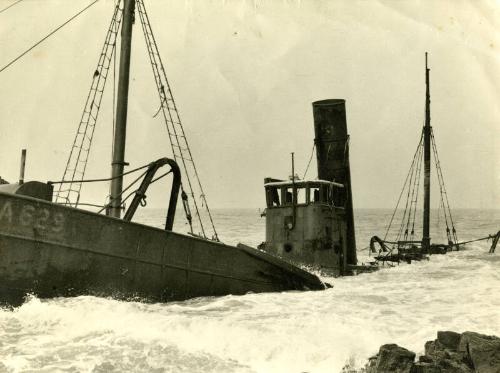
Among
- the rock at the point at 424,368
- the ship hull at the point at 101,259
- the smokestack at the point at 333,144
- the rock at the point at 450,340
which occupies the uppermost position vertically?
the smokestack at the point at 333,144

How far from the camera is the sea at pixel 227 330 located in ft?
18.3

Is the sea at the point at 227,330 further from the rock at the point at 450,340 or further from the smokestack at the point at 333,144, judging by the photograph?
the smokestack at the point at 333,144

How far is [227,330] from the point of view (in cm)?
681

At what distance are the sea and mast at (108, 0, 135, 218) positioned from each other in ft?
10.5

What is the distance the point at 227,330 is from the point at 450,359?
291 cm

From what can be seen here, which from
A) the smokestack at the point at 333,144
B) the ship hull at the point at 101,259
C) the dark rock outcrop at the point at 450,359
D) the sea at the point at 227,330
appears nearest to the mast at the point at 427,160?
the smokestack at the point at 333,144

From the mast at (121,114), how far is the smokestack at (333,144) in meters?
7.31

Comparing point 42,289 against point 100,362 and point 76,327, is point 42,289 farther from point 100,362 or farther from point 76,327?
point 100,362

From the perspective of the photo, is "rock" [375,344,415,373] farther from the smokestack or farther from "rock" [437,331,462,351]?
the smokestack

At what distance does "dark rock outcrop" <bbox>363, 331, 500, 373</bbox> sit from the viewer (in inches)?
192

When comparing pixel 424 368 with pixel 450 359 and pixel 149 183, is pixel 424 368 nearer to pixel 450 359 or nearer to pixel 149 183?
pixel 450 359

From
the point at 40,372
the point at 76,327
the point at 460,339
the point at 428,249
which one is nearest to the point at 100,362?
the point at 40,372

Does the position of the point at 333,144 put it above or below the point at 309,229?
above

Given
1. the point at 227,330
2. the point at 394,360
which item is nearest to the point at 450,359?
the point at 394,360
